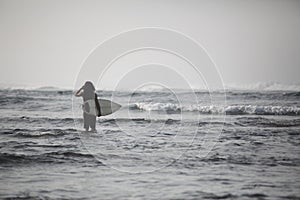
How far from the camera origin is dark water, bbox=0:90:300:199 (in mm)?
3357

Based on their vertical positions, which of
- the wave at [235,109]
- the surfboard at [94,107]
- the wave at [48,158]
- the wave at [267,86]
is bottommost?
the wave at [48,158]

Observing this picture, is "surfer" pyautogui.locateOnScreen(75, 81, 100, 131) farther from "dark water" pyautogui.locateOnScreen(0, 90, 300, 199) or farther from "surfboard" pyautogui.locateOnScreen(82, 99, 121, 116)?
"dark water" pyautogui.locateOnScreen(0, 90, 300, 199)

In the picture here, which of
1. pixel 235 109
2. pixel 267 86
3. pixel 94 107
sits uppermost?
→ pixel 267 86

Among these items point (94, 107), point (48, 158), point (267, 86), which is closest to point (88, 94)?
point (94, 107)

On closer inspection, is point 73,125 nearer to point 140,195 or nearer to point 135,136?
point 135,136

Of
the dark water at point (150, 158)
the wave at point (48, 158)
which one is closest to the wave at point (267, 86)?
the dark water at point (150, 158)

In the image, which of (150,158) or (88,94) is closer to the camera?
(150,158)

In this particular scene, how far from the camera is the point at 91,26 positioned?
10.4m

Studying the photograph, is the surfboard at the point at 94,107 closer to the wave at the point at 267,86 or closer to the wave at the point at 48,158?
the wave at the point at 48,158

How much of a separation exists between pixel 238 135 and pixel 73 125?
10.7ft

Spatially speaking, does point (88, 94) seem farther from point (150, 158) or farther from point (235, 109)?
point (235, 109)

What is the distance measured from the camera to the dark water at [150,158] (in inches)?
132

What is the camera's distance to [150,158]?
468 cm

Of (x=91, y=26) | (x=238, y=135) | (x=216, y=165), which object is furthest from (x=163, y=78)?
(x=91, y=26)
